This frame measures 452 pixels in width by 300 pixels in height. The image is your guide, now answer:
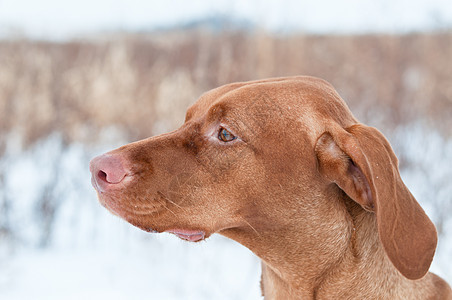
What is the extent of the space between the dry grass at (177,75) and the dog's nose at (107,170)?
444 centimetres

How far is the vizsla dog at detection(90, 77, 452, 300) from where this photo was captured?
A: 200 cm

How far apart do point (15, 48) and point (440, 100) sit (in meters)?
6.38

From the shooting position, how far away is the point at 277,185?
2070mm

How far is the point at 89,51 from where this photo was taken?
8148mm

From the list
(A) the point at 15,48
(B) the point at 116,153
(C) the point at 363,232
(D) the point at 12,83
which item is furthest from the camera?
(A) the point at 15,48

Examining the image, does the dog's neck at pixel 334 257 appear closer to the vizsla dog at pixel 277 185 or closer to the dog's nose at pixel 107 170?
the vizsla dog at pixel 277 185

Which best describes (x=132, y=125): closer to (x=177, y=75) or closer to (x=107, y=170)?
(x=177, y=75)

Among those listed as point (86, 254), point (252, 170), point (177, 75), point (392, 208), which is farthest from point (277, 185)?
point (177, 75)

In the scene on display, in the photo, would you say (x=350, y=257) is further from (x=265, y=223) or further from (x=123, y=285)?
(x=123, y=285)

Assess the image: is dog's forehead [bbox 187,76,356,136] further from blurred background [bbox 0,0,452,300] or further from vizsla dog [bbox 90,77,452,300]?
blurred background [bbox 0,0,452,300]

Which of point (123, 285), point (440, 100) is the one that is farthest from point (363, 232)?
point (440, 100)

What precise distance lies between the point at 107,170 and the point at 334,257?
1.00m

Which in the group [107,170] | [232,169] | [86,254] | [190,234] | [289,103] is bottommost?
[86,254]

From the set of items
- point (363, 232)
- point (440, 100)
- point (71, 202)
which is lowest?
point (71, 202)
